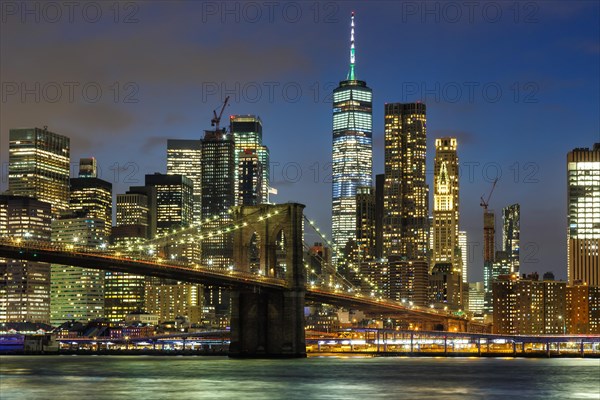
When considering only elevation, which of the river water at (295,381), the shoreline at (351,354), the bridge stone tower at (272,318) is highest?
the bridge stone tower at (272,318)

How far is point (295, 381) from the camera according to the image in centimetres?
7381

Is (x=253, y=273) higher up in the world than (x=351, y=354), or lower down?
higher up

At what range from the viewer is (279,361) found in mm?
97000

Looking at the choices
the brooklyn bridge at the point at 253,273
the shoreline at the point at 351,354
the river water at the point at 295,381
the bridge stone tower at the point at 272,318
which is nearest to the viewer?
the river water at the point at 295,381

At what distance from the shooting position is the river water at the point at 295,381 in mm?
63719

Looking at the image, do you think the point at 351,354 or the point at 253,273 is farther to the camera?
the point at 351,354

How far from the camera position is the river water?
63.7m

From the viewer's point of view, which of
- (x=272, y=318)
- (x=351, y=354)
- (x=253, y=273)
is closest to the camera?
(x=272, y=318)

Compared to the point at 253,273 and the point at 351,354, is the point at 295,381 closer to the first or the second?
the point at 253,273

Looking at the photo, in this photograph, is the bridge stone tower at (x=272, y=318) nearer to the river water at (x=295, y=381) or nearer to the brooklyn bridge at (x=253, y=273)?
the brooklyn bridge at (x=253, y=273)

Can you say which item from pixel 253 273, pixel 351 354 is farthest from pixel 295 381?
pixel 351 354

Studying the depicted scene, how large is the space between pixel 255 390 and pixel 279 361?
3080 cm

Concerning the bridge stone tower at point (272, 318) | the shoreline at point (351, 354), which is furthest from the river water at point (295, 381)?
the shoreline at point (351, 354)

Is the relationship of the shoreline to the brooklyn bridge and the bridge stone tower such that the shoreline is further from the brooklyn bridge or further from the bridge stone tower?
the bridge stone tower
